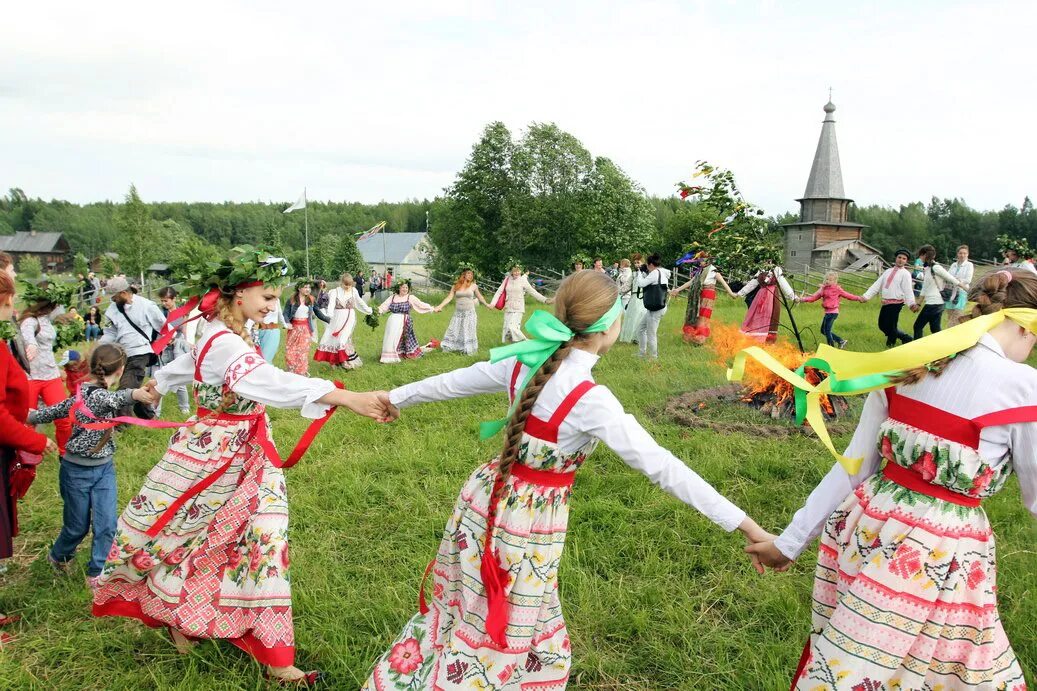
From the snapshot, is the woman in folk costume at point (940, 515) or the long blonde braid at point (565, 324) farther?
the long blonde braid at point (565, 324)

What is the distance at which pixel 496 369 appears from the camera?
2574 mm

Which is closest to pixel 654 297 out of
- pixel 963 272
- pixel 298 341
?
pixel 963 272

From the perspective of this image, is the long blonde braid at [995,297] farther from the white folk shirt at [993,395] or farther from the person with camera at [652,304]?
the person with camera at [652,304]

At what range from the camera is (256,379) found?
2.96 meters

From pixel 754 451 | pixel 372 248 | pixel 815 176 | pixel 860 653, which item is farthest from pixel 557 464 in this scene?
pixel 372 248

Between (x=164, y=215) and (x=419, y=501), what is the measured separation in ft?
393

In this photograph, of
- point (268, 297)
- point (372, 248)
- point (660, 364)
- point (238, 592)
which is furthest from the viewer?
point (372, 248)

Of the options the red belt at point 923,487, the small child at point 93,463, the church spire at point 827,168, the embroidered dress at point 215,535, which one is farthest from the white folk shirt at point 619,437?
the church spire at point 827,168

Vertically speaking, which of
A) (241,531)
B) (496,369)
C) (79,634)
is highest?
(496,369)

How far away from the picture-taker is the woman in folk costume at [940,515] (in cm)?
209

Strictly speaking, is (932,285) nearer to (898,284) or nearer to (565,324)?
(898,284)

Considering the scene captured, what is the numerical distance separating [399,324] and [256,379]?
9.76 meters

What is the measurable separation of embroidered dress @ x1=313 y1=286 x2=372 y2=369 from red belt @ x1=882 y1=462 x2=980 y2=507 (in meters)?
10.4

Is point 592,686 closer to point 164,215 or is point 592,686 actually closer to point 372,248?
point 372,248
